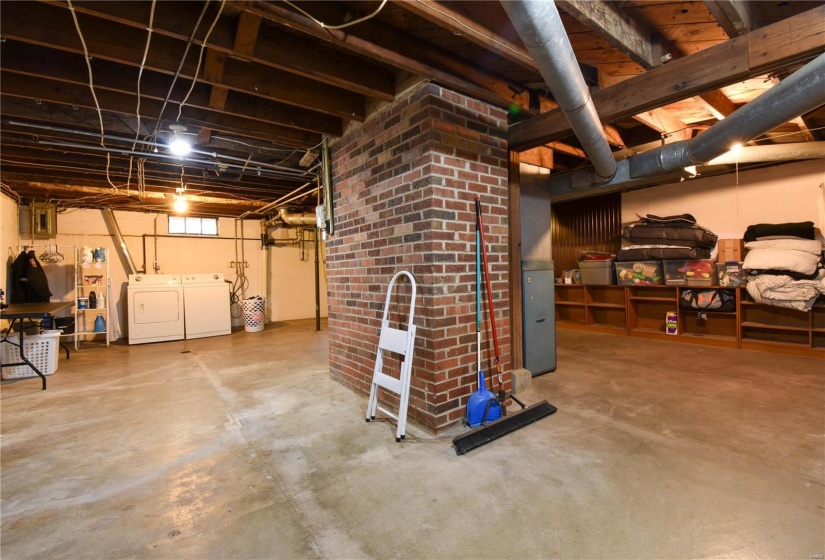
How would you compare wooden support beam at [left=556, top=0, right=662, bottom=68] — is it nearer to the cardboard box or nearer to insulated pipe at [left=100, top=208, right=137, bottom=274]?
the cardboard box

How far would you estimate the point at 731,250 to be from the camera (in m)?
4.95

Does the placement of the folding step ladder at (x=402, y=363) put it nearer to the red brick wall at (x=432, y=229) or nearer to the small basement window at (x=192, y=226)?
the red brick wall at (x=432, y=229)

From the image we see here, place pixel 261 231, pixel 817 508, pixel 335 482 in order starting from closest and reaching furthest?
1. pixel 817 508
2. pixel 335 482
3. pixel 261 231

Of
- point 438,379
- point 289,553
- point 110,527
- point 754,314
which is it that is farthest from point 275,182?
point 754,314

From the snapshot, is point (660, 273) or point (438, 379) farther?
point (660, 273)

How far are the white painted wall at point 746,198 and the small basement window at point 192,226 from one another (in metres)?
8.42

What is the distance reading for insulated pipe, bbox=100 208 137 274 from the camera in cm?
653

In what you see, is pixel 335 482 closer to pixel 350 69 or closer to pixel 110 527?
pixel 110 527

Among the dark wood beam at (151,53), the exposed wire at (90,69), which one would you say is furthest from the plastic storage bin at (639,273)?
the exposed wire at (90,69)

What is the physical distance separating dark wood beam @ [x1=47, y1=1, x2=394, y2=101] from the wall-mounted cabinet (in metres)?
5.25

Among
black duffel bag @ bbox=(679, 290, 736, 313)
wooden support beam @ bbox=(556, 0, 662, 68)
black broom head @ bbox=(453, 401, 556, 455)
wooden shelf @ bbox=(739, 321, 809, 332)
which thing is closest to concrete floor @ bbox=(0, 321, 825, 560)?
black broom head @ bbox=(453, 401, 556, 455)

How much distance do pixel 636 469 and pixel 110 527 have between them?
2646 millimetres

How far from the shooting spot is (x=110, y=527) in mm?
1612

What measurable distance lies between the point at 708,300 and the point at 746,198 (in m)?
1.57
